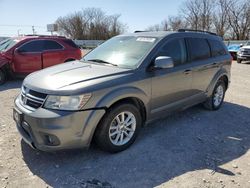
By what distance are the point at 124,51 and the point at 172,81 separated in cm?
96

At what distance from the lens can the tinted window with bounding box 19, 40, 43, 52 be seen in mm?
A: 9266

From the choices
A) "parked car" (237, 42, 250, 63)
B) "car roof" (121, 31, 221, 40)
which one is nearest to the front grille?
"car roof" (121, 31, 221, 40)

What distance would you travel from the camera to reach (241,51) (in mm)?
18719

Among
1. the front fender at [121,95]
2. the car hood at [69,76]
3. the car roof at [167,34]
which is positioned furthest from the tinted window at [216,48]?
the car hood at [69,76]

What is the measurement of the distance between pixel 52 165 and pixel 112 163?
31.9 inches

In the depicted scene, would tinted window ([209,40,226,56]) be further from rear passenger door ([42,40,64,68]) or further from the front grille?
rear passenger door ([42,40,64,68])

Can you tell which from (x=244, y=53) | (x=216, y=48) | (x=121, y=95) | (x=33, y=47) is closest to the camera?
(x=121, y=95)

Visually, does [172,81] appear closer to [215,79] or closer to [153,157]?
[153,157]

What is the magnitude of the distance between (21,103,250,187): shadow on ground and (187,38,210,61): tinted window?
1344 millimetres

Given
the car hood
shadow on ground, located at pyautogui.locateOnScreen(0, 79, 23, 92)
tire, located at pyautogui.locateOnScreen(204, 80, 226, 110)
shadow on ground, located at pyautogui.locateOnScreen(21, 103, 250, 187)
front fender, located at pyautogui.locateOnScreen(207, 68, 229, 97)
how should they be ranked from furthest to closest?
shadow on ground, located at pyautogui.locateOnScreen(0, 79, 23, 92) < tire, located at pyautogui.locateOnScreen(204, 80, 226, 110) < front fender, located at pyautogui.locateOnScreen(207, 68, 229, 97) < the car hood < shadow on ground, located at pyautogui.locateOnScreen(21, 103, 250, 187)

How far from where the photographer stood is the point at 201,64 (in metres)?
5.21

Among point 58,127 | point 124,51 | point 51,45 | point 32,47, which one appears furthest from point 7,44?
point 58,127

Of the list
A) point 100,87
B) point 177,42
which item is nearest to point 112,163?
point 100,87

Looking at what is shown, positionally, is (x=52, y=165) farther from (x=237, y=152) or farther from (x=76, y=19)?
(x=76, y=19)
